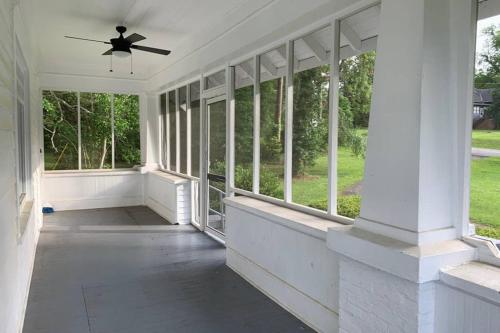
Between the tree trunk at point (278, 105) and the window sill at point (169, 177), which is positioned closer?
the tree trunk at point (278, 105)

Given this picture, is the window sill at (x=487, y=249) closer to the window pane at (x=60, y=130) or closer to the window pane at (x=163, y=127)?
the window pane at (x=163, y=127)

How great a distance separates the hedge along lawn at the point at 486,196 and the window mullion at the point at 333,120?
1.13 metres

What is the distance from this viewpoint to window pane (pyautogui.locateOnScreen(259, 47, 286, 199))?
13.1ft

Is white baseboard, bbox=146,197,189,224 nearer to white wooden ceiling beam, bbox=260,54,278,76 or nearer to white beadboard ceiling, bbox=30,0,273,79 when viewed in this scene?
white beadboard ceiling, bbox=30,0,273,79

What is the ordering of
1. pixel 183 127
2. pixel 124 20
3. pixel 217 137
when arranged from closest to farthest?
1. pixel 124 20
2. pixel 217 137
3. pixel 183 127

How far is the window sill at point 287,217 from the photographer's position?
9.87 ft

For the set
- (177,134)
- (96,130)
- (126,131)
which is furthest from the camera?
(126,131)

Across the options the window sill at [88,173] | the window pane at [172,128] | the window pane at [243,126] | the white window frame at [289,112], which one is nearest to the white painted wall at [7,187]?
the white window frame at [289,112]

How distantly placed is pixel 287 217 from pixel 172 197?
12.7 feet

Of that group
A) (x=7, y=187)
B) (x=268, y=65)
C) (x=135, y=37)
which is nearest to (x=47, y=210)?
(x=135, y=37)

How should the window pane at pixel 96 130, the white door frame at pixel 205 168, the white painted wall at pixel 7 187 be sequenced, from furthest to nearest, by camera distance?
the window pane at pixel 96 130, the white door frame at pixel 205 168, the white painted wall at pixel 7 187

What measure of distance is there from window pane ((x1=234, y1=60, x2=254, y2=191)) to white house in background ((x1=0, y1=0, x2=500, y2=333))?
49 millimetres

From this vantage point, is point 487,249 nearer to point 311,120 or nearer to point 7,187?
point 311,120

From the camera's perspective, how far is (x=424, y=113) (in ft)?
6.79
